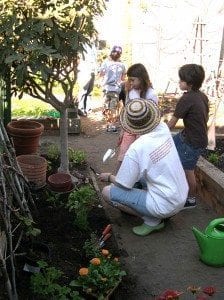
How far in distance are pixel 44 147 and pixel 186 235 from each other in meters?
3.18

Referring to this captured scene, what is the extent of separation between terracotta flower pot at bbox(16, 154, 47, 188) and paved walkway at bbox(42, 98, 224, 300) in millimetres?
826

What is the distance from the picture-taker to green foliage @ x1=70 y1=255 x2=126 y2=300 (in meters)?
3.21

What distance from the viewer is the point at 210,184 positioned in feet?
16.8

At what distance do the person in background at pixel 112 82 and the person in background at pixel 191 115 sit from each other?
3463mm

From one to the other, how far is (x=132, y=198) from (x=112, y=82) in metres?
4.49

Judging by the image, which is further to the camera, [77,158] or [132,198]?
[77,158]

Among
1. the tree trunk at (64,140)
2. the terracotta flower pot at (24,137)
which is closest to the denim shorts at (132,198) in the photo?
the tree trunk at (64,140)

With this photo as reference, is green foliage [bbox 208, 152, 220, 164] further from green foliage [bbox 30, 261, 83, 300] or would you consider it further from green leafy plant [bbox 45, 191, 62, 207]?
green foliage [bbox 30, 261, 83, 300]

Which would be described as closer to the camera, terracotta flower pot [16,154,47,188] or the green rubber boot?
the green rubber boot

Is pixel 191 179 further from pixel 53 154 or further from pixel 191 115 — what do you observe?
pixel 53 154

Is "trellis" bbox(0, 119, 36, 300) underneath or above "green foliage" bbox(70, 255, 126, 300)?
above

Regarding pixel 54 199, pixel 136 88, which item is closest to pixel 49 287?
pixel 54 199

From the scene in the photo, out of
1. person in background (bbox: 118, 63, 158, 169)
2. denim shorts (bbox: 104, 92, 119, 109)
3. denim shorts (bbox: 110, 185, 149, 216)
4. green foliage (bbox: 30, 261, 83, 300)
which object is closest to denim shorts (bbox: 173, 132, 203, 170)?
person in background (bbox: 118, 63, 158, 169)

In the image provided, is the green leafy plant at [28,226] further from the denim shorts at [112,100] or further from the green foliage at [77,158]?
the denim shorts at [112,100]
